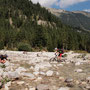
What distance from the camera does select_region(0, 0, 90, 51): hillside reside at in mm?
78950

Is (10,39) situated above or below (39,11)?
below

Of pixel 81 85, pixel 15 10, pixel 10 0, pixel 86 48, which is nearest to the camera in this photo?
pixel 81 85

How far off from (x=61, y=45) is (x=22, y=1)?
99400 mm

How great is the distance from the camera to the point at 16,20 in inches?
5157

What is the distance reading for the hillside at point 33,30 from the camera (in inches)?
3108

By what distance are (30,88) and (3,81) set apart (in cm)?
143

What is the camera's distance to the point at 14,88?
5652mm

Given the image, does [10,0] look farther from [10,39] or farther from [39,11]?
[10,39]

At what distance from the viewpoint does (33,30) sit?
10719 centimetres

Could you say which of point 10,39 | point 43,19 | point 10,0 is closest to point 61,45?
point 10,39

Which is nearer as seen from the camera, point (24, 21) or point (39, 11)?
point (24, 21)

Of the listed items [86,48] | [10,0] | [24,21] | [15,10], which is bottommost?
[86,48]

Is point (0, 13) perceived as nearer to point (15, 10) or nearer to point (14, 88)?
point (15, 10)

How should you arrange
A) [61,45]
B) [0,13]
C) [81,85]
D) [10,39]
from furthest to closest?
[0,13]
[61,45]
[10,39]
[81,85]
